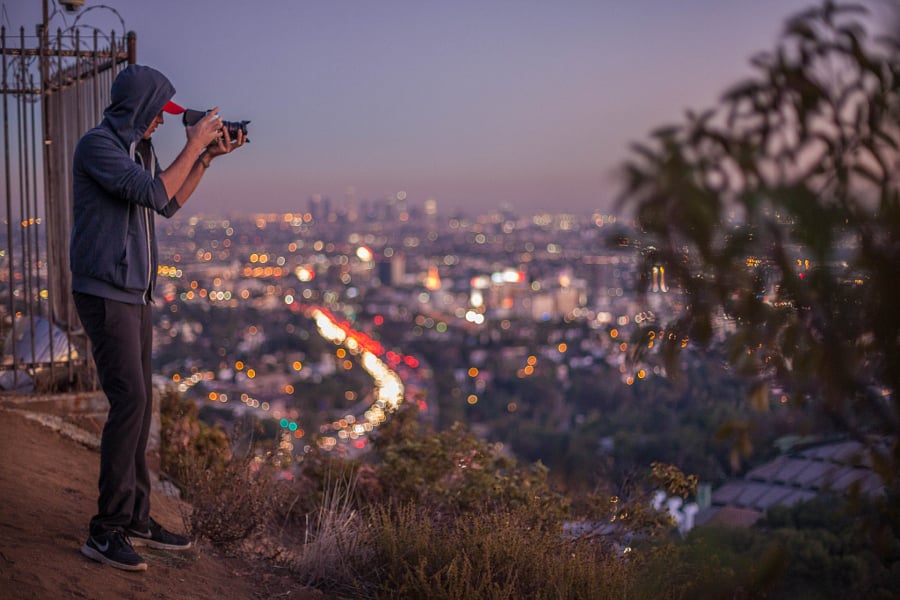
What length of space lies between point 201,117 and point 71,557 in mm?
1559

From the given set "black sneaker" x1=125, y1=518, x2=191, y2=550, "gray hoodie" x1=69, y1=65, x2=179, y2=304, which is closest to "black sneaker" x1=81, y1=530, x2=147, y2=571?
"black sneaker" x1=125, y1=518, x2=191, y2=550

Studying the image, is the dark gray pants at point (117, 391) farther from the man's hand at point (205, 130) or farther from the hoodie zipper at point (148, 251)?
the man's hand at point (205, 130)

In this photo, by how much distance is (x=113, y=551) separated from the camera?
3.05m

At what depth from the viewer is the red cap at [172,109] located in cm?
326

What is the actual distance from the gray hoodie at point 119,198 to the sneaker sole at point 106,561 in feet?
2.80


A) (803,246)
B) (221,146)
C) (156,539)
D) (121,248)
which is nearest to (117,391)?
(121,248)

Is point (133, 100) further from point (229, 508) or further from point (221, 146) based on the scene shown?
point (229, 508)

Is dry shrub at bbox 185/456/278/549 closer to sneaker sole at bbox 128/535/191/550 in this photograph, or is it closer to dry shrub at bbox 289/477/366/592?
dry shrub at bbox 289/477/366/592

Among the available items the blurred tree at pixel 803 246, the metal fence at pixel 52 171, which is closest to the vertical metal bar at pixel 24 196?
the metal fence at pixel 52 171

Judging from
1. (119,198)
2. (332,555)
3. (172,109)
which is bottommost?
(332,555)

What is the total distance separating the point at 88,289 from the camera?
3061 millimetres

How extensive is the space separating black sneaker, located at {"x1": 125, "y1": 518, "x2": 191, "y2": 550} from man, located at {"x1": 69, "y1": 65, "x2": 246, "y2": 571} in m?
0.14

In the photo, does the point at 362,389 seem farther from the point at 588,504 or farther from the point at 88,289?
the point at 88,289

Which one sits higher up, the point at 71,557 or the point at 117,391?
the point at 117,391
